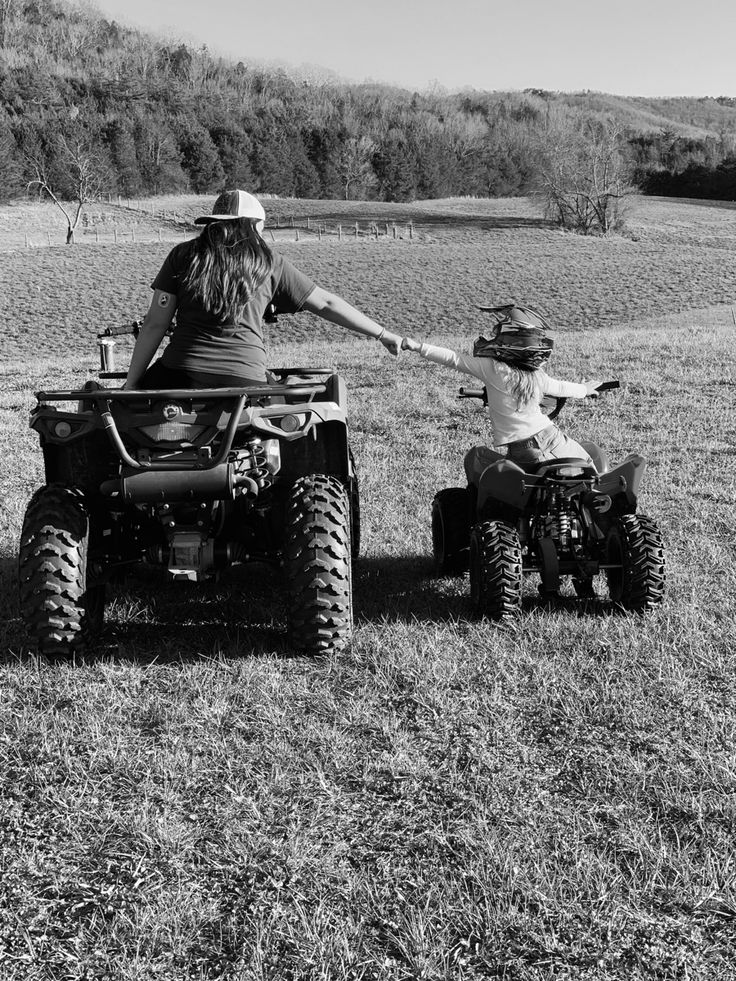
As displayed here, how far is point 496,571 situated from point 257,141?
110 m

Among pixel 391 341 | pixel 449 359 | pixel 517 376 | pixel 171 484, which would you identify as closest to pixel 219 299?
pixel 171 484

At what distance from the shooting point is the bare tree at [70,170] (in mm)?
77188

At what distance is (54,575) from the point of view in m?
3.68

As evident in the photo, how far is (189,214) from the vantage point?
74.7m

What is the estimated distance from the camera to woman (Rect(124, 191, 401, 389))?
13.1 ft

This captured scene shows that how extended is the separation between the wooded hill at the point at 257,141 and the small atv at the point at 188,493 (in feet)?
263

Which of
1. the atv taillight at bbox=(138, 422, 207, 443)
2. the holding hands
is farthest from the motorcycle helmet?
the atv taillight at bbox=(138, 422, 207, 443)

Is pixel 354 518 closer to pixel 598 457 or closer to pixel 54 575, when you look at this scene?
pixel 598 457

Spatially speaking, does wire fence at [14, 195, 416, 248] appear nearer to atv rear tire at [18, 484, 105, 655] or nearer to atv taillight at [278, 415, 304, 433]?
atv taillight at [278, 415, 304, 433]

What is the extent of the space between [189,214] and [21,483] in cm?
7289

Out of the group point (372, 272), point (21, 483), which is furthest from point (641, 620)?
point (372, 272)

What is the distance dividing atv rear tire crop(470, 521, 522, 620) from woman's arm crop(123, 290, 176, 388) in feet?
6.22

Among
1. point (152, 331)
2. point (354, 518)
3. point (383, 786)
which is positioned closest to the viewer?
point (383, 786)

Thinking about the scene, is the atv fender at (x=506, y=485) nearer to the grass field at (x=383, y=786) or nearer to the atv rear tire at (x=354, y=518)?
the grass field at (x=383, y=786)
